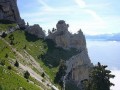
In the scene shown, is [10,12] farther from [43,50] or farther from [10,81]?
[10,81]

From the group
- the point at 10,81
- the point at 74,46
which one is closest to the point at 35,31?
the point at 74,46

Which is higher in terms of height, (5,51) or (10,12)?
(10,12)

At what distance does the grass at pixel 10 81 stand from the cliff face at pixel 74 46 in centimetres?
4582

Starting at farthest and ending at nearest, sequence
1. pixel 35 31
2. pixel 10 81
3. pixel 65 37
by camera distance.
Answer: pixel 35 31 < pixel 65 37 < pixel 10 81

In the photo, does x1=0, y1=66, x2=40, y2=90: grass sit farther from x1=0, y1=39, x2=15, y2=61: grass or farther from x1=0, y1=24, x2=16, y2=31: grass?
x1=0, y1=24, x2=16, y2=31: grass

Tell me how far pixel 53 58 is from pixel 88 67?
25.0 meters

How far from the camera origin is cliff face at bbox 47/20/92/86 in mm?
127562

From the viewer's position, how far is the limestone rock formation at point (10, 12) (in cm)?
14568

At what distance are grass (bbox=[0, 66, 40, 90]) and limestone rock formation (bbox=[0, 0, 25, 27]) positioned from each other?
225 ft

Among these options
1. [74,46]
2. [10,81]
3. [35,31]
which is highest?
[35,31]

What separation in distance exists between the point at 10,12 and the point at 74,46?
31.6 m

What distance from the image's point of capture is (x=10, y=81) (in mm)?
69062

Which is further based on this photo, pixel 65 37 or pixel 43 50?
pixel 65 37

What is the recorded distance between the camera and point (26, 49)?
113750 mm
